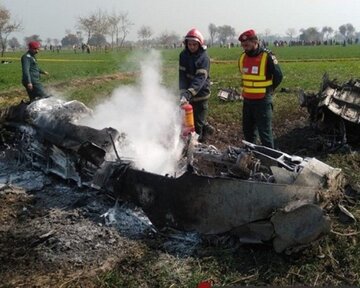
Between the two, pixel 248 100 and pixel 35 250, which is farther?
pixel 248 100

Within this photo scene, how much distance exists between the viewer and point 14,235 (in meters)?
5.09

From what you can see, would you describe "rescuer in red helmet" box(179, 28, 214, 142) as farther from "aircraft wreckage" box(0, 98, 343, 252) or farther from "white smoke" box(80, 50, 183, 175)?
"aircraft wreckage" box(0, 98, 343, 252)

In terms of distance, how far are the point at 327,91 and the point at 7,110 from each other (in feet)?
19.4

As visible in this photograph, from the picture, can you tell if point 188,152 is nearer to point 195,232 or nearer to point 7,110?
point 195,232

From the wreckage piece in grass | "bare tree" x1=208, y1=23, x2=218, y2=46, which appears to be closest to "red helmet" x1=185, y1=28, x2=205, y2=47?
the wreckage piece in grass

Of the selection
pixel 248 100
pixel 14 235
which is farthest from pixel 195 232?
pixel 248 100

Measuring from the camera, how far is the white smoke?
5.57 m

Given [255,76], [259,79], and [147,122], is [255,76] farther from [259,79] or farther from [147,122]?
[147,122]

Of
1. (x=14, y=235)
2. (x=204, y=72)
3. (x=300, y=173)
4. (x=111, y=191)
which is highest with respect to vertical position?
(x=204, y=72)

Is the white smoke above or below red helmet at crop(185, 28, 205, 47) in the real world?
below

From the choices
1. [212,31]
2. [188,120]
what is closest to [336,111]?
[188,120]

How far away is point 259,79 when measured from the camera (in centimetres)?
646

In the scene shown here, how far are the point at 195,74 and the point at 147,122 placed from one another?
117cm

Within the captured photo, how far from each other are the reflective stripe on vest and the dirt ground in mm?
2582
